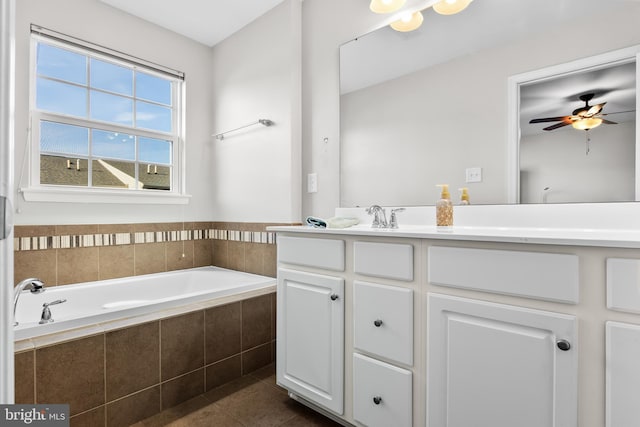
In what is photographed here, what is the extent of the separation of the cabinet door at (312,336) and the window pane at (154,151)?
172cm

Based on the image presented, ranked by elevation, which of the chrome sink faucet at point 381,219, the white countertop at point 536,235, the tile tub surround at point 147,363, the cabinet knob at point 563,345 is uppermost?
the chrome sink faucet at point 381,219

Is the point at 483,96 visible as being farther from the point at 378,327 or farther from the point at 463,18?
the point at 378,327

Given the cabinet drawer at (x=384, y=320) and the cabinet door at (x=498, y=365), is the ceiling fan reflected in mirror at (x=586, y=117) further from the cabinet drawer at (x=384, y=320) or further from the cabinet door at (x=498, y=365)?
the cabinet drawer at (x=384, y=320)

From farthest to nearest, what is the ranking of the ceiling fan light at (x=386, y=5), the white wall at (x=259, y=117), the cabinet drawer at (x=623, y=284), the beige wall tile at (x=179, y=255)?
the beige wall tile at (x=179, y=255) → the white wall at (x=259, y=117) → the ceiling fan light at (x=386, y=5) → the cabinet drawer at (x=623, y=284)

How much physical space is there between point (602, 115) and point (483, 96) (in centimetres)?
46

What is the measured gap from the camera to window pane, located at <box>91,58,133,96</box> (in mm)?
2477

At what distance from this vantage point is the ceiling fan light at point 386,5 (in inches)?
72.4

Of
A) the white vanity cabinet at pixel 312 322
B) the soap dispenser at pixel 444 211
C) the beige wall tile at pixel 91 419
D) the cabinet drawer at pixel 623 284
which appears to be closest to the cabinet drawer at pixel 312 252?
the white vanity cabinet at pixel 312 322

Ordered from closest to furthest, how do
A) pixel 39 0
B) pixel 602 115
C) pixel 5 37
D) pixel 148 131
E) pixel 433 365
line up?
pixel 5 37, pixel 433 365, pixel 602 115, pixel 39 0, pixel 148 131

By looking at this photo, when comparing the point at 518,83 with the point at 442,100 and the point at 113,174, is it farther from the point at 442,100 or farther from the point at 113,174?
the point at 113,174

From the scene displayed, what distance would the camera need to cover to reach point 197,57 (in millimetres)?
3004

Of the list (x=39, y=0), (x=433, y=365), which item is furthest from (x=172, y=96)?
(x=433, y=365)

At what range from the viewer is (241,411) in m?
1.72

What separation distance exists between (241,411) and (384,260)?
1118 mm
